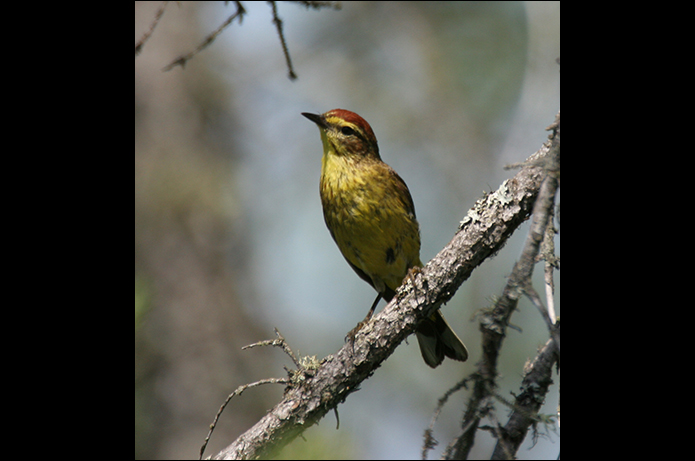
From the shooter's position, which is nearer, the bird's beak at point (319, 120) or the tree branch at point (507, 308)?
the tree branch at point (507, 308)

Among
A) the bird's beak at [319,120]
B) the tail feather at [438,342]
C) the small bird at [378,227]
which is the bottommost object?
the tail feather at [438,342]

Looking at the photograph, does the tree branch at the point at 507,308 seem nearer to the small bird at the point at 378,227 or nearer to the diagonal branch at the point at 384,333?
the diagonal branch at the point at 384,333

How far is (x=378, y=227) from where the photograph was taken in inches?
166

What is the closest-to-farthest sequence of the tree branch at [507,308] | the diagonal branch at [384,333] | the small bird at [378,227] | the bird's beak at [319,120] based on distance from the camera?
the tree branch at [507,308] < the diagonal branch at [384,333] < the small bird at [378,227] < the bird's beak at [319,120]

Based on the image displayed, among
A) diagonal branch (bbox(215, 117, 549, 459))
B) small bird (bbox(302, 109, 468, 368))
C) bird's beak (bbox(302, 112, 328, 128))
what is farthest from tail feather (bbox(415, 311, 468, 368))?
bird's beak (bbox(302, 112, 328, 128))

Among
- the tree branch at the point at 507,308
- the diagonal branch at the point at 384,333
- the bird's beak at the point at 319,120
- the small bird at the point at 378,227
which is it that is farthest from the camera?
the bird's beak at the point at 319,120

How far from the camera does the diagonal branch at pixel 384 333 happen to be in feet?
8.70

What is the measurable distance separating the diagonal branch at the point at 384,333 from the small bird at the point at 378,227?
1.15m

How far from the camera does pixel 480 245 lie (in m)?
2.66

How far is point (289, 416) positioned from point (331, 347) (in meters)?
6.28

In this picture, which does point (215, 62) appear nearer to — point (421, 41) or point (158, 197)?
point (158, 197)

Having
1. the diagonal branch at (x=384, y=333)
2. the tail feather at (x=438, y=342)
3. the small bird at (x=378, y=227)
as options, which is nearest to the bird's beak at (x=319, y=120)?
the small bird at (x=378, y=227)

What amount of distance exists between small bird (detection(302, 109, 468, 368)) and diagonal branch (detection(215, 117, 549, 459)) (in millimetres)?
1146

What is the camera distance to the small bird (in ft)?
13.8
